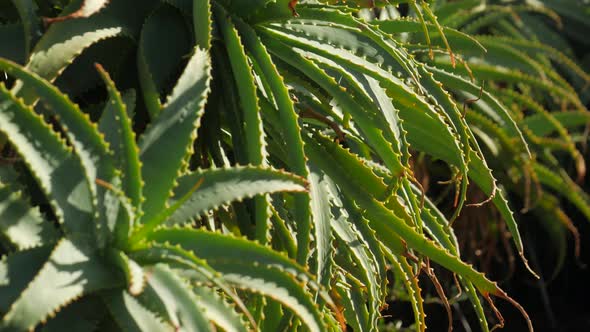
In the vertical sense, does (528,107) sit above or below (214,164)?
above

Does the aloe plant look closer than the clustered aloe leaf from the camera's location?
No

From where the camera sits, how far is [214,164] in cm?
122

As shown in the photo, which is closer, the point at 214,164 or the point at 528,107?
the point at 214,164

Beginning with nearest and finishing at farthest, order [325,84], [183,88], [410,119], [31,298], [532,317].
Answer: [31,298], [183,88], [325,84], [410,119], [532,317]

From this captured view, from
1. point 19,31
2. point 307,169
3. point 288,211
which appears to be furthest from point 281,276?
point 19,31

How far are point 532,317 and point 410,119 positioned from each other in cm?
168

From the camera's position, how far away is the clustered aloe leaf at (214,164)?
38.0 inches

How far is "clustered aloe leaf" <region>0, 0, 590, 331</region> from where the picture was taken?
0.97m

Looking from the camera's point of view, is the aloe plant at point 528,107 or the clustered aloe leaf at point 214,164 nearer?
the clustered aloe leaf at point 214,164

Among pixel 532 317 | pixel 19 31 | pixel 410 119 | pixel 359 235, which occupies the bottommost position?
pixel 532 317

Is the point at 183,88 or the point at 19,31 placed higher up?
the point at 19,31

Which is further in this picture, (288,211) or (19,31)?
(288,211)

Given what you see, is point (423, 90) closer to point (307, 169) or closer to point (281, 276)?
point (307, 169)

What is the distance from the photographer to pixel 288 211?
1.33 meters
